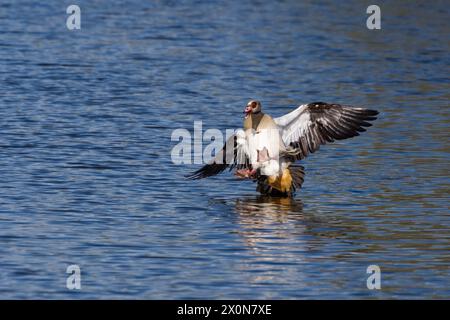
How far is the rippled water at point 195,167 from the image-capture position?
34.9 feet

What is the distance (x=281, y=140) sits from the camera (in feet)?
44.2

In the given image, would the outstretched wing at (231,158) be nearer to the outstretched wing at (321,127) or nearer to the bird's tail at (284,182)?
the bird's tail at (284,182)

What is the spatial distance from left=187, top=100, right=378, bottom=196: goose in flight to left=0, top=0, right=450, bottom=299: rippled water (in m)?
0.27

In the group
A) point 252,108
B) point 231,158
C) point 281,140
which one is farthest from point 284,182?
point 252,108

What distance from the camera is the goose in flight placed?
524 inches

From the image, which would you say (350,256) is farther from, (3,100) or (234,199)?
(3,100)

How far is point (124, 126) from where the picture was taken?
1717cm

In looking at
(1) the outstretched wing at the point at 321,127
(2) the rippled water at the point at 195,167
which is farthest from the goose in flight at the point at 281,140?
(2) the rippled water at the point at 195,167

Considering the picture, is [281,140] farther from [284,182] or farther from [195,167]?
[195,167]

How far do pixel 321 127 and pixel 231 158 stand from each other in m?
1.06

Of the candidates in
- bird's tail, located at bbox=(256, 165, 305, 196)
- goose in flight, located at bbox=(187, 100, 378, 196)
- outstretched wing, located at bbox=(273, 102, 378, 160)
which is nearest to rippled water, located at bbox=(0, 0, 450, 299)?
bird's tail, located at bbox=(256, 165, 305, 196)

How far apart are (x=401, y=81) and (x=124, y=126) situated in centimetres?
613

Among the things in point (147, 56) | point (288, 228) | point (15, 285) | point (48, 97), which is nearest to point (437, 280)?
point (288, 228)
